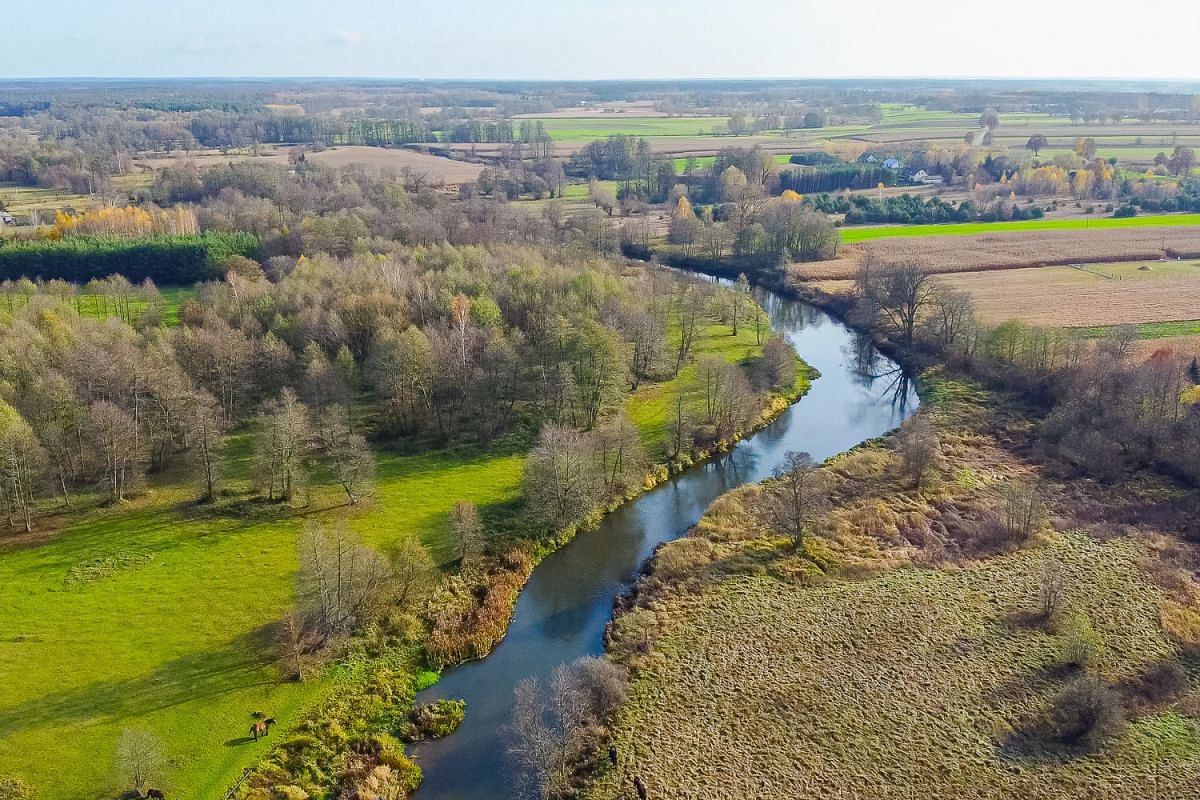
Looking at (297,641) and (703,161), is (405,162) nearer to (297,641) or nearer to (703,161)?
(703,161)

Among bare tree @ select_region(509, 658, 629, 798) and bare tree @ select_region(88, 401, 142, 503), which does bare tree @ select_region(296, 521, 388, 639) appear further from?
bare tree @ select_region(88, 401, 142, 503)

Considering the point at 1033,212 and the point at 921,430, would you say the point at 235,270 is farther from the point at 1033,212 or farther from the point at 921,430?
the point at 1033,212

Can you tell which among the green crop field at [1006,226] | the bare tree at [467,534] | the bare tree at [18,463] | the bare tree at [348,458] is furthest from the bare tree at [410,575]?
the green crop field at [1006,226]

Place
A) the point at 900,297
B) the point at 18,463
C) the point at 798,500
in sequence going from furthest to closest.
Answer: the point at 900,297
the point at 798,500
the point at 18,463

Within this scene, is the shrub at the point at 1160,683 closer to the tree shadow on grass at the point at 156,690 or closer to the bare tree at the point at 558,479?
the bare tree at the point at 558,479

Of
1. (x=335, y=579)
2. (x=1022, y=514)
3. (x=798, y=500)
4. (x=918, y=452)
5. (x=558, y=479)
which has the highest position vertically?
(x=558, y=479)

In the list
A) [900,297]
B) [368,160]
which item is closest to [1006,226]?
[900,297]
